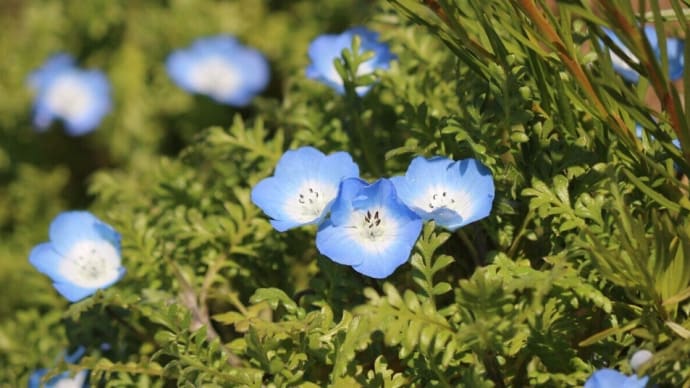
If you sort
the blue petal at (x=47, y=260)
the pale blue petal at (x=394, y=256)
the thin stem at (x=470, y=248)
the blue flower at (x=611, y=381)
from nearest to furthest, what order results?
the blue flower at (x=611, y=381)
the pale blue petal at (x=394, y=256)
the thin stem at (x=470, y=248)
the blue petal at (x=47, y=260)

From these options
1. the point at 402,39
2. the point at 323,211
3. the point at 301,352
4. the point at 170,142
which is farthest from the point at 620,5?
the point at 170,142

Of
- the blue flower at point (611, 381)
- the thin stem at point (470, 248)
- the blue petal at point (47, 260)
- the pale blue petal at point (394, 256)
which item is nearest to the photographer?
the blue flower at point (611, 381)

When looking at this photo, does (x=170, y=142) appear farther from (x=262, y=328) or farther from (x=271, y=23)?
(x=262, y=328)

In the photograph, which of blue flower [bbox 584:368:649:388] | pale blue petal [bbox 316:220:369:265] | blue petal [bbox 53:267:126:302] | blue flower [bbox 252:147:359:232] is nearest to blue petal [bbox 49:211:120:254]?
blue petal [bbox 53:267:126:302]

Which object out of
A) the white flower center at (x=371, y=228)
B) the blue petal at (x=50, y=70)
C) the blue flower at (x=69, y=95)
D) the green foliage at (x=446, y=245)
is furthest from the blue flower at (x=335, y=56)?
the blue petal at (x=50, y=70)

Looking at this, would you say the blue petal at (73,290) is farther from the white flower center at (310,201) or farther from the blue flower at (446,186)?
the blue flower at (446,186)

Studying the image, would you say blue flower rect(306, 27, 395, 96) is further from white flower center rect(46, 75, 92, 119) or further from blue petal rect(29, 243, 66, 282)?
white flower center rect(46, 75, 92, 119)

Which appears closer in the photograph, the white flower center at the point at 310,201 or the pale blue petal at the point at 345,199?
the pale blue petal at the point at 345,199
